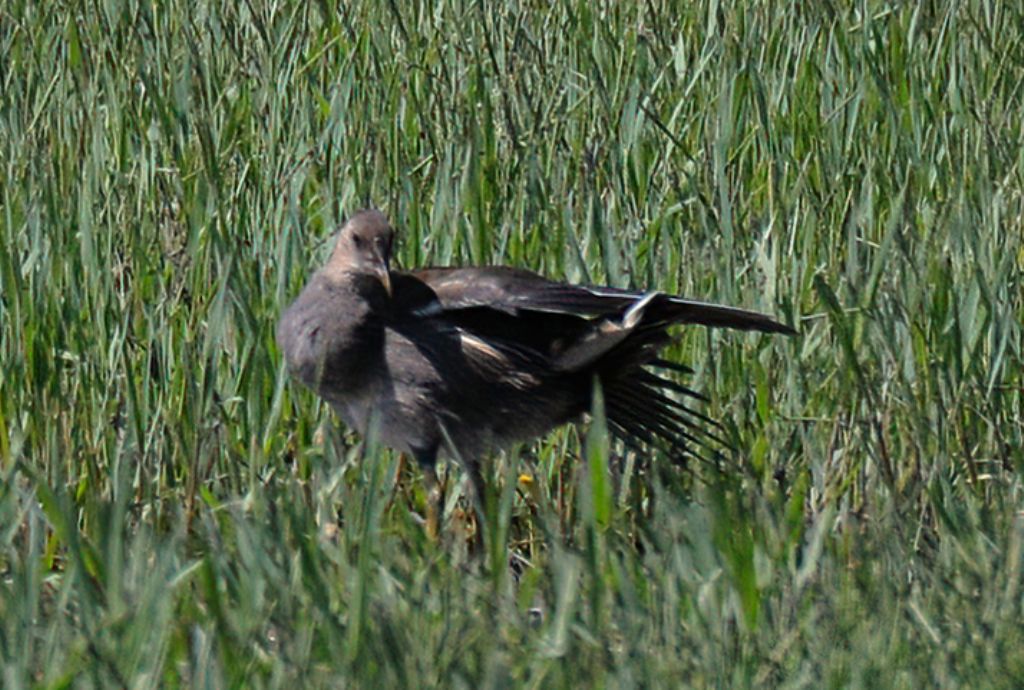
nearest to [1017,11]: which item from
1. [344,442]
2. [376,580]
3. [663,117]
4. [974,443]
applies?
[663,117]

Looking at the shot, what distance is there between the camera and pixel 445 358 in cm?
362

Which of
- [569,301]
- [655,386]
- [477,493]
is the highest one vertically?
[569,301]

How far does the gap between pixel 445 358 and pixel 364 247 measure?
26cm

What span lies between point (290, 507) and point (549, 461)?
1124 millimetres

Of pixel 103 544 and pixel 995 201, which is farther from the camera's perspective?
pixel 995 201

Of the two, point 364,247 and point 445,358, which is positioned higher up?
point 364,247

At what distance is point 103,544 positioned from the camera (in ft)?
8.90

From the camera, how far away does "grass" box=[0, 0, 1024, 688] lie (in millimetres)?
2617

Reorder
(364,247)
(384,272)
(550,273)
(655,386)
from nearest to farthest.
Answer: (384,272)
(364,247)
(655,386)
(550,273)

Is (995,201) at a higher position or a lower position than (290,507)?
higher

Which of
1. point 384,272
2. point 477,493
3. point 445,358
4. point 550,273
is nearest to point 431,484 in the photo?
point 477,493

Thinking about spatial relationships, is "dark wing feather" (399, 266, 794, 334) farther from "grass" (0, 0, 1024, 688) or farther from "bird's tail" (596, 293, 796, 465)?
"grass" (0, 0, 1024, 688)

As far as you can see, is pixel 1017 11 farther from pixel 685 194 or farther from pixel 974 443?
pixel 974 443

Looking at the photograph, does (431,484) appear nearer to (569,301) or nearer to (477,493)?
(477,493)
